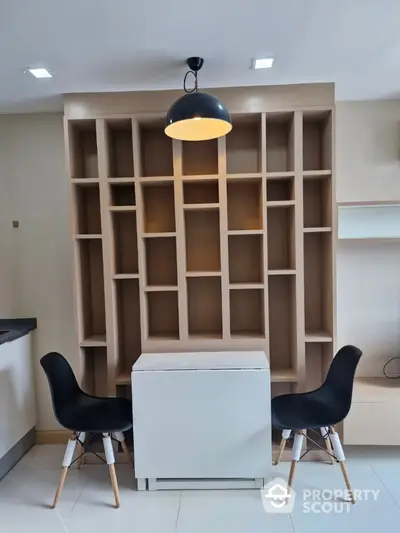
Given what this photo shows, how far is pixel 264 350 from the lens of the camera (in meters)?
2.66

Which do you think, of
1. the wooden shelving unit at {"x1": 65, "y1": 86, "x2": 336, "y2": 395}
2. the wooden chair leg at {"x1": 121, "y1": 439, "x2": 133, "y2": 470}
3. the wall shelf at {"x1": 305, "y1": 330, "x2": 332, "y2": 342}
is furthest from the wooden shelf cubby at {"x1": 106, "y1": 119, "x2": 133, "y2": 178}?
the wooden chair leg at {"x1": 121, "y1": 439, "x2": 133, "y2": 470}

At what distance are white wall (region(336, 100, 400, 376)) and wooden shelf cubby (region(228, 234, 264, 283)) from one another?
63cm

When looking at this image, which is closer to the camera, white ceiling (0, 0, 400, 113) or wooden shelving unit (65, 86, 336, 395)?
white ceiling (0, 0, 400, 113)

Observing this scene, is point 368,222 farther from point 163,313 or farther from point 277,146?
point 163,313

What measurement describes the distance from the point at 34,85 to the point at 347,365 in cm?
262

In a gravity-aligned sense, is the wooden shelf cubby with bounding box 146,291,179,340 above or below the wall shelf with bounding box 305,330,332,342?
above

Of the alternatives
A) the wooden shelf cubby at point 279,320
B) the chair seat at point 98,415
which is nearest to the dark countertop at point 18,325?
the chair seat at point 98,415

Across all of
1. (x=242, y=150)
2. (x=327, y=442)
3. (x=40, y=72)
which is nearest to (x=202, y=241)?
(x=242, y=150)

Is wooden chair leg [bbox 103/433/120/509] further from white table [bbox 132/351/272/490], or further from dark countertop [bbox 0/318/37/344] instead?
dark countertop [bbox 0/318/37/344]

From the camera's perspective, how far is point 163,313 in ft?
9.75

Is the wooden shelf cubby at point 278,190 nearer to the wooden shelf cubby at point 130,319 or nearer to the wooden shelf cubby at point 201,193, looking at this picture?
the wooden shelf cubby at point 201,193

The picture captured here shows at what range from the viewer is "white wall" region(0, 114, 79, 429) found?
297cm

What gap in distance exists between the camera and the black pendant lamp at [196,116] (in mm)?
1984

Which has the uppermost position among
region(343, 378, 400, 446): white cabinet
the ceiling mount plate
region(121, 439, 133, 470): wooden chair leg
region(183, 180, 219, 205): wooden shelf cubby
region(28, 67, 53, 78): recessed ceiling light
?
region(28, 67, 53, 78): recessed ceiling light
